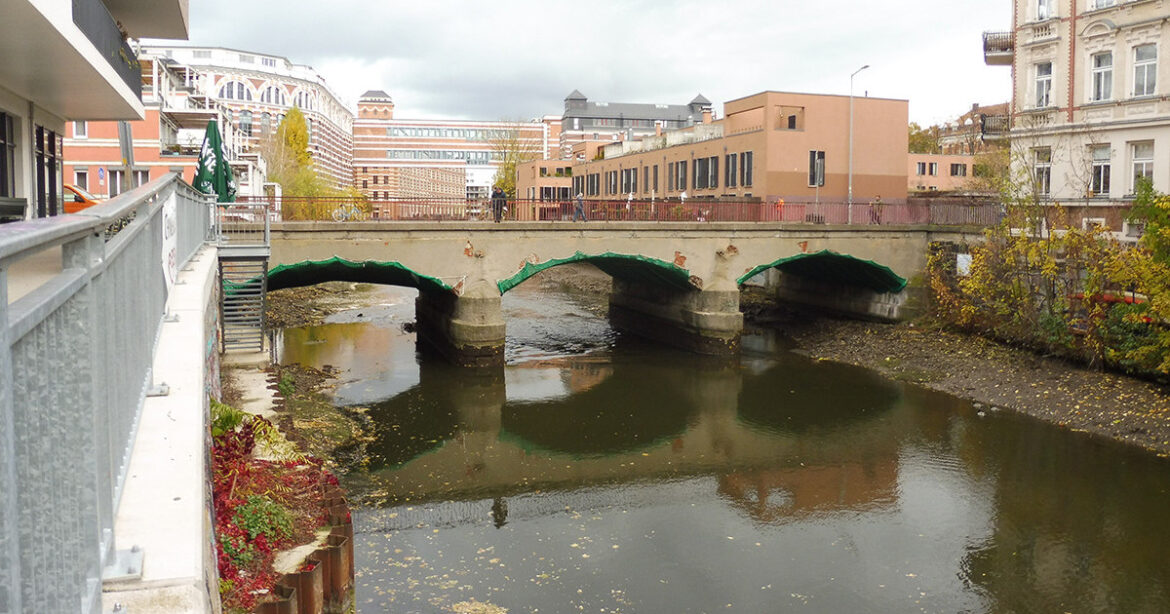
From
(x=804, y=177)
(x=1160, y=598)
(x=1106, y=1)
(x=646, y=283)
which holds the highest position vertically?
(x=1106, y=1)

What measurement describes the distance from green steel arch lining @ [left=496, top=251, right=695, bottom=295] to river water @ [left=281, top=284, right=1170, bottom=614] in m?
3.65

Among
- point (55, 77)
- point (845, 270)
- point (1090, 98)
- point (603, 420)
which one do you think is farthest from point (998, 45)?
point (55, 77)

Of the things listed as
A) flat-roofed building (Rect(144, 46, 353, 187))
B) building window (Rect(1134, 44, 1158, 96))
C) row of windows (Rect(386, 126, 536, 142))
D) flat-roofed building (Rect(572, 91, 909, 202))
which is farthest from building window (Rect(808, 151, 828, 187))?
row of windows (Rect(386, 126, 536, 142))

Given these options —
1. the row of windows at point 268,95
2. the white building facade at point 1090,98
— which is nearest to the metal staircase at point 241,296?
the white building facade at point 1090,98

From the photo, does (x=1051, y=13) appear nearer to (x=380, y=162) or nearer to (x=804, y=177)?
(x=804, y=177)

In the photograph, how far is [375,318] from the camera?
137ft

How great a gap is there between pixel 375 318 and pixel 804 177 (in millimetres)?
20676

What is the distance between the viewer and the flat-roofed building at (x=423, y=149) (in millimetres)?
123250

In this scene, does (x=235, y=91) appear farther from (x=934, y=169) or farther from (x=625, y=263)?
(x=625, y=263)

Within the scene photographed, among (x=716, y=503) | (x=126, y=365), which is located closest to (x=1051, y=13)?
(x=716, y=503)

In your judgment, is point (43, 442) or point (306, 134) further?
point (306, 134)

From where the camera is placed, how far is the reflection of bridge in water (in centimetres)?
1853

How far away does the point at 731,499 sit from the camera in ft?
58.2

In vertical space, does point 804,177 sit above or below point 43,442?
above
